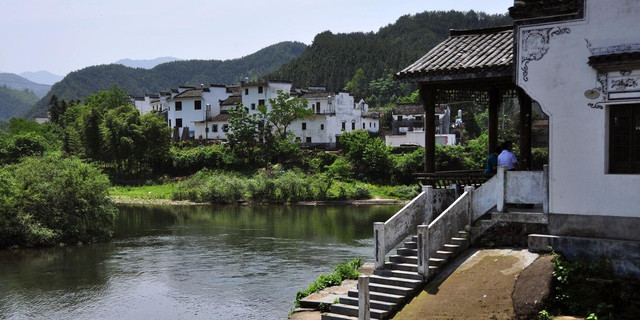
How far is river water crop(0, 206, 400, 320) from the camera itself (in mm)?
A: 20609

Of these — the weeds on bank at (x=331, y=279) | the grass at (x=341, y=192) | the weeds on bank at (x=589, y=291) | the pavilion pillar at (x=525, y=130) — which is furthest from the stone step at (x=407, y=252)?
the grass at (x=341, y=192)

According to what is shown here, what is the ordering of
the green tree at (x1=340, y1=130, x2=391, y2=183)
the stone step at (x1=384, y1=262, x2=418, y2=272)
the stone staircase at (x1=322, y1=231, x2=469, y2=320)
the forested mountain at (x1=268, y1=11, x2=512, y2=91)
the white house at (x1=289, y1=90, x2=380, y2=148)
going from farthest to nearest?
the forested mountain at (x1=268, y1=11, x2=512, y2=91), the white house at (x1=289, y1=90, x2=380, y2=148), the green tree at (x1=340, y1=130, x2=391, y2=183), the stone step at (x1=384, y1=262, x2=418, y2=272), the stone staircase at (x1=322, y1=231, x2=469, y2=320)

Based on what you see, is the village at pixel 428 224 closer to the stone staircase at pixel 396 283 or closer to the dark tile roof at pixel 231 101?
the stone staircase at pixel 396 283

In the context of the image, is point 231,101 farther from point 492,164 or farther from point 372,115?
point 492,164

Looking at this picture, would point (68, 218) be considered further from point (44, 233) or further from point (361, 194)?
point (361, 194)

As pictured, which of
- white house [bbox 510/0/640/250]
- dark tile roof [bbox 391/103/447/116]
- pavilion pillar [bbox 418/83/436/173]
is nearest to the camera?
white house [bbox 510/0/640/250]

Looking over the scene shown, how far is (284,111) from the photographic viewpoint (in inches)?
2835

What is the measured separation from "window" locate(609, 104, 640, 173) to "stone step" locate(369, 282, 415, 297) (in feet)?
14.7

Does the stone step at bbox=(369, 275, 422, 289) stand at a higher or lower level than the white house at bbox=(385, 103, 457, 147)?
lower

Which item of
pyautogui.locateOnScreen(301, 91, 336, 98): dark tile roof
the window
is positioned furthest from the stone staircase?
pyautogui.locateOnScreen(301, 91, 336, 98): dark tile roof

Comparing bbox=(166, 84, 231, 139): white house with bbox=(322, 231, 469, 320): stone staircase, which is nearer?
bbox=(322, 231, 469, 320): stone staircase

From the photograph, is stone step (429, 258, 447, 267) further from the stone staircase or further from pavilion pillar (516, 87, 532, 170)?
pavilion pillar (516, 87, 532, 170)

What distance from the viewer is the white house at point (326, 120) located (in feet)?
250

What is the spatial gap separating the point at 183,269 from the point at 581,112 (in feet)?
63.2
